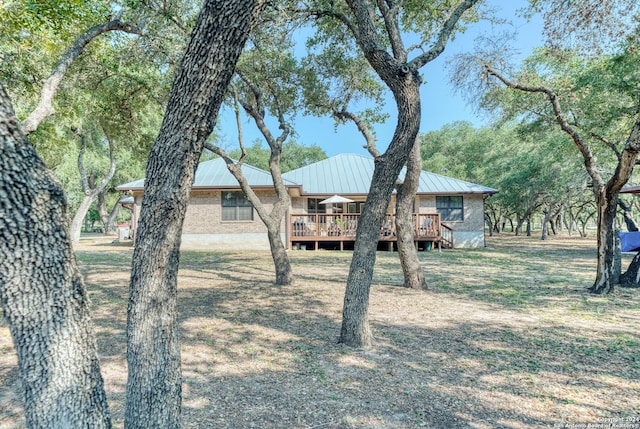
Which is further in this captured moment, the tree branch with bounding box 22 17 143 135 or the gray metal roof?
the gray metal roof

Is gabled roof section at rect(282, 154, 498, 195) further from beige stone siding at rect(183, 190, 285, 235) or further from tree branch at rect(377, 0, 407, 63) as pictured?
tree branch at rect(377, 0, 407, 63)

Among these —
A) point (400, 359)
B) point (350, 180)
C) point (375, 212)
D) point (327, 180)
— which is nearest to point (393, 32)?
point (375, 212)

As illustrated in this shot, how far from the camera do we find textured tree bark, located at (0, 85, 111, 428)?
1.44m

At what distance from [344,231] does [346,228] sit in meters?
0.18

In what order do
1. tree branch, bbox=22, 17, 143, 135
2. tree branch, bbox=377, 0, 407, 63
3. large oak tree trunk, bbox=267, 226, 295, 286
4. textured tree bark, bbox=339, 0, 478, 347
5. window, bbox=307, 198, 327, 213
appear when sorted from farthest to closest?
1. window, bbox=307, 198, 327, 213
2. large oak tree trunk, bbox=267, 226, 295, 286
3. tree branch, bbox=377, 0, 407, 63
4. tree branch, bbox=22, 17, 143, 135
5. textured tree bark, bbox=339, 0, 478, 347

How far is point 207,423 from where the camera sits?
2576mm

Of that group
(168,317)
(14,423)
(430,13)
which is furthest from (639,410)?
(430,13)

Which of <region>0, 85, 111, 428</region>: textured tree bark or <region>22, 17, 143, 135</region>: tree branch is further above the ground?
<region>22, 17, 143, 135</region>: tree branch

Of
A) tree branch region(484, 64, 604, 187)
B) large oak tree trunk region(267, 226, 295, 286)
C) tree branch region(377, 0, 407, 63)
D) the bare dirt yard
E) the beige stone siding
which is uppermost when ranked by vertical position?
tree branch region(377, 0, 407, 63)

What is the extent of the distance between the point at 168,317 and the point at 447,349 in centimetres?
321

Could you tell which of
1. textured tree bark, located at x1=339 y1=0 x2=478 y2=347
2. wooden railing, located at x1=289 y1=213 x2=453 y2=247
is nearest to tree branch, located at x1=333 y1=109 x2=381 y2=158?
textured tree bark, located at x1=339 y1=0 x2=478 y2=347

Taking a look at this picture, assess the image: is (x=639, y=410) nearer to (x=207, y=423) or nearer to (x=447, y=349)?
(x=447, y=349)

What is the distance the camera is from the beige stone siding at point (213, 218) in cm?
1683

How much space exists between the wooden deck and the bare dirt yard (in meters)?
8.65
